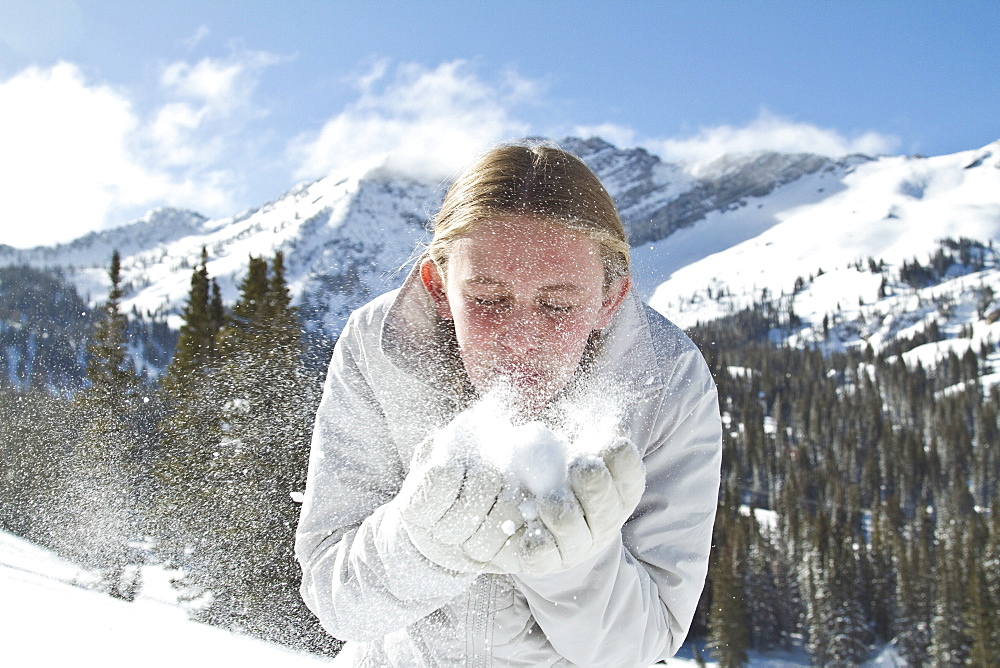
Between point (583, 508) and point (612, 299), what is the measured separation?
0.97 meters

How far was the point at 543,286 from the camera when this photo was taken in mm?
2066

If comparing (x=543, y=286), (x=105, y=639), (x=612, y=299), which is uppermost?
(x=612, y=299)

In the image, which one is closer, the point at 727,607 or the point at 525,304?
the point at 525,304

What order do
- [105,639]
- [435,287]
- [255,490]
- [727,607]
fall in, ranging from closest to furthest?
1. [435,287]
2. [105,639]
3. [255,490]
4. [727,607]

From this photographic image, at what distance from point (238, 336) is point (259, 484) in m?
5.43

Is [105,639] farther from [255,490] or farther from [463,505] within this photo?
[255,490]

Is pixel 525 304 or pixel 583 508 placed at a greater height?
pixel 525 304

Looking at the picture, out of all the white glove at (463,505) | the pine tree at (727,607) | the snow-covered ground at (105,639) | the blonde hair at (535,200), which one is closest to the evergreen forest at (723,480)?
the pine tree at (727,607)

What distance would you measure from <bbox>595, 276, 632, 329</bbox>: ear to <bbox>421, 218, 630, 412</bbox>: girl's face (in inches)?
6.5

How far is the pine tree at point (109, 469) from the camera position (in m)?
13.3

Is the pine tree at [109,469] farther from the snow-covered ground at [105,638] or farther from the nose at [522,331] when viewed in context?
the nose at [522,331]

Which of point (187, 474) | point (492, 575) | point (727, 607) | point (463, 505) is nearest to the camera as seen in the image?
point (463, 505)

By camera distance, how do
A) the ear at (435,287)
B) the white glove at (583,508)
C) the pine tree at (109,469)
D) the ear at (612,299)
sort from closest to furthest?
the white glove at (583,508) → the ear at (612,299) → the ear at (435,287) → the pine tree at (109,469)

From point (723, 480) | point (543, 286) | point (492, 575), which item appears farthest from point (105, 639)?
point (723, 480)
